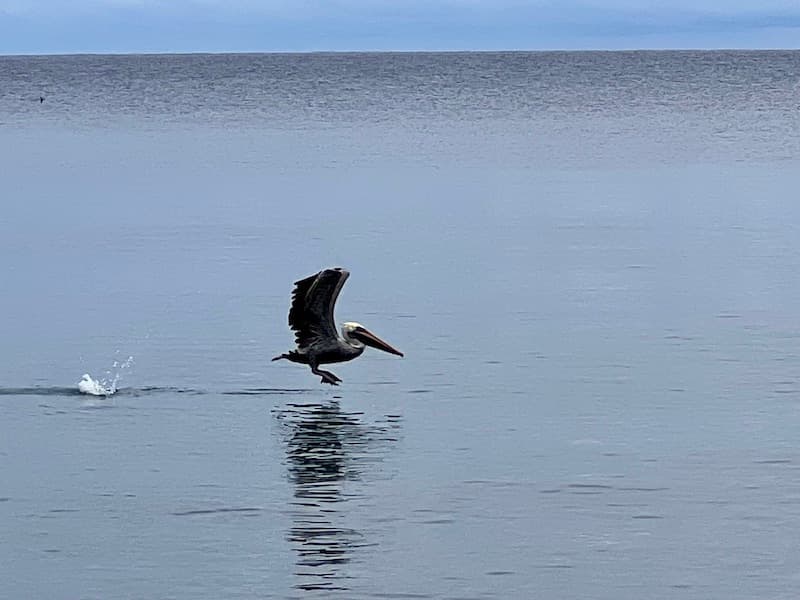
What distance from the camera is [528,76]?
170m

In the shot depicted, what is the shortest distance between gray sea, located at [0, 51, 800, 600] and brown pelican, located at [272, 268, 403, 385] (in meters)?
0.42

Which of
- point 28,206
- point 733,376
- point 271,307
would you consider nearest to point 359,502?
point 733,376

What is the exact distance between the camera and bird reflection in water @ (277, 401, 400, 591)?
14.0 metres

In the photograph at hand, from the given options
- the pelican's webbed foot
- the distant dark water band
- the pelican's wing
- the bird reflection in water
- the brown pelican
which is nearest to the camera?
the bird reflection in water

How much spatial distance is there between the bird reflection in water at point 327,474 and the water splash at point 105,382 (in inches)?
73.7

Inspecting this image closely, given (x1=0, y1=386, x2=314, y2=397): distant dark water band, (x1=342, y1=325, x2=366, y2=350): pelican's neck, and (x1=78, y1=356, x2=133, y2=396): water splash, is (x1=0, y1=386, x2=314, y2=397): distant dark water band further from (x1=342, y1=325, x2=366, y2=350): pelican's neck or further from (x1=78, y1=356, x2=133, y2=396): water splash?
(x1=342, y1=325, x2=366, y2=350): pelican's neck

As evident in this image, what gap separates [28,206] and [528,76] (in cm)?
13140

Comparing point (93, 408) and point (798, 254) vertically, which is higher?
point (798, 254)

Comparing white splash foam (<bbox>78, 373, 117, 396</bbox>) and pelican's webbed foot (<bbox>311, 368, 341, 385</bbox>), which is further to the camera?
white splash foam (<bbox>78, 373, 117, 396</bbox>)

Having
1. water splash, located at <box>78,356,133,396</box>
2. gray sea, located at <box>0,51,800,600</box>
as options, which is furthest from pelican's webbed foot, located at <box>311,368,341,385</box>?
water splash, located at <box>78,356,133,396</box>

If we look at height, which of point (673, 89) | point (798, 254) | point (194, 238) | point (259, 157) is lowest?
point (798, 254)

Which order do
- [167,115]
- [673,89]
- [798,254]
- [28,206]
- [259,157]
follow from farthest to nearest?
[673,89] < [167,115] < [259,157] < [28,206] < [798,254]

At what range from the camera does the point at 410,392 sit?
1992 cm

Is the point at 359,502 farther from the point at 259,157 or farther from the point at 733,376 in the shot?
the point at 259,157
